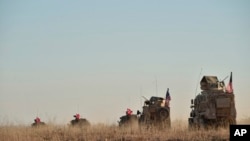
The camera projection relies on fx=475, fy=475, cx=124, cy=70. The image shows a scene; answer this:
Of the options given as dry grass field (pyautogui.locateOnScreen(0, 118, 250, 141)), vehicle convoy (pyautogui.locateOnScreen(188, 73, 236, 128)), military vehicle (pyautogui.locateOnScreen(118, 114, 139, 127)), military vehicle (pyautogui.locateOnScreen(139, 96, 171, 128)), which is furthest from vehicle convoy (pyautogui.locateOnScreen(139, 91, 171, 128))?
dry grass field (pyautogui.locateOnScreen(0, 118, 250, 141))

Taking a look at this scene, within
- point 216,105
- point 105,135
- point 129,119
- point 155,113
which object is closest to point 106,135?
point 105,135

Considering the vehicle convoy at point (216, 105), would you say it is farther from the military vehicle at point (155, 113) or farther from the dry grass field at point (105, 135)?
the dry grass field at point (105, 135)

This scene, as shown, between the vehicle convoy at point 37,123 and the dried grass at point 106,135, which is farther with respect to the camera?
the vehicle convoy at point 37,123

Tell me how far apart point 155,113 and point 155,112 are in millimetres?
64

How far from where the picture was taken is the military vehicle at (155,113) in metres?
29.3

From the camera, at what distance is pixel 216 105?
26.4 metres

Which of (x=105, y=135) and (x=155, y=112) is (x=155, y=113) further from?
(x=105, y=135)

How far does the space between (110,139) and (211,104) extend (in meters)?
8.16

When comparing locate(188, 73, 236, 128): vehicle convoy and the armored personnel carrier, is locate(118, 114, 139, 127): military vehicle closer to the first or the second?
the armored personnel carrier

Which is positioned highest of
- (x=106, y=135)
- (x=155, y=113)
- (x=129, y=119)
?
(x=155, y=113)

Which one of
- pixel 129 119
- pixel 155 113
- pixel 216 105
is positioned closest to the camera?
pixel 216 105

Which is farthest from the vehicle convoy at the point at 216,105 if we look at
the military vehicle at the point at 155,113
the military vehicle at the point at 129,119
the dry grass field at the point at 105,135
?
the military vehicle at the point at 129,119

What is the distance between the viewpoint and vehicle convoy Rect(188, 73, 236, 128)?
86.6ft

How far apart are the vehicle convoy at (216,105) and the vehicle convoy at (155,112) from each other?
2523 millimetres
